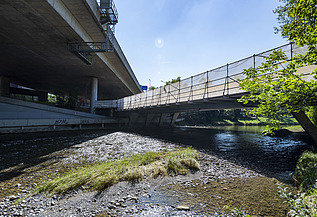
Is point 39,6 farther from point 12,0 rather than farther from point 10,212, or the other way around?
point 10,212

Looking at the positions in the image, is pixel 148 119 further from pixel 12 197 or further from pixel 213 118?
pixel 213 118

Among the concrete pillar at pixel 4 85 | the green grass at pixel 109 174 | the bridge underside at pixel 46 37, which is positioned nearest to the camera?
the green grass at pixel 109 174

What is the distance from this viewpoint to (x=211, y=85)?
16.0 metres

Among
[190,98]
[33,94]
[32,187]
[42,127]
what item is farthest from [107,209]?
[33,94]

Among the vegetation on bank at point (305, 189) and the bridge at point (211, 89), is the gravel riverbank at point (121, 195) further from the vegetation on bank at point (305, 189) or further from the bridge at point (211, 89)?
the bridge at point (211, 89)

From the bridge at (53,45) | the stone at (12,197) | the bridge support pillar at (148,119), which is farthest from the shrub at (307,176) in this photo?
the bridge support pillar at (148,119)

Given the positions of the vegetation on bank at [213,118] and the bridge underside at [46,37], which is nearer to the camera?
the bridge underside at [46,37]

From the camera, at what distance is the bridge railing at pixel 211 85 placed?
39.6 feet

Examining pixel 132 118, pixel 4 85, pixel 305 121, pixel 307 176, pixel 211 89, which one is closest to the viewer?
pixel 307 176

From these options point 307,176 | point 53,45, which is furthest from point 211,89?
point 53,45

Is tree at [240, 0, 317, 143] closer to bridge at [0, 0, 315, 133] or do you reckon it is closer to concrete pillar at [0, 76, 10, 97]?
bridge at [0, 0, 315, 133]

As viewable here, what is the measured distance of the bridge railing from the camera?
12.1 m

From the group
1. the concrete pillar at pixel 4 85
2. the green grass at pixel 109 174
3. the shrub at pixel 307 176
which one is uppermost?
the concrete pillar at pixel 4 85

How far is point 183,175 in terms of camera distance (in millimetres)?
7293
